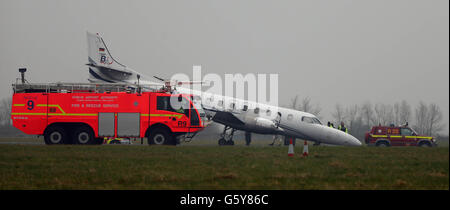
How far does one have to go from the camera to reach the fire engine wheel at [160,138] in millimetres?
29172

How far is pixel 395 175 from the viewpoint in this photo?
48.6 ft

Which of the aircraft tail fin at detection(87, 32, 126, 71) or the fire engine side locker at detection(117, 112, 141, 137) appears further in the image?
the aircraft tail fin at detection(87, 32, 126, 71)

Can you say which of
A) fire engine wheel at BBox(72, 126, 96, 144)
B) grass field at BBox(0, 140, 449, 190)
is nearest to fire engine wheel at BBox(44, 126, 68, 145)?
fire engine wheel at BBox(72, 126, 96, 144)

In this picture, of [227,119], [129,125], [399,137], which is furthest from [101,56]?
[399,137]

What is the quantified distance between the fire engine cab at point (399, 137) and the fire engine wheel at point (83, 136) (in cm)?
2340

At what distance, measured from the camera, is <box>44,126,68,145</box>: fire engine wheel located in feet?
96.2

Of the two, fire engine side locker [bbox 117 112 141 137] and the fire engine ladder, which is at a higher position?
the fire engine ladder

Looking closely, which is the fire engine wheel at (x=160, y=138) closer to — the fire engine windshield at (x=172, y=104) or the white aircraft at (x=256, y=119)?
the fire engine windshield at (x=172, y=104)

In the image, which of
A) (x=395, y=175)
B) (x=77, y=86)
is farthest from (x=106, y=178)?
(x=77, y=86)

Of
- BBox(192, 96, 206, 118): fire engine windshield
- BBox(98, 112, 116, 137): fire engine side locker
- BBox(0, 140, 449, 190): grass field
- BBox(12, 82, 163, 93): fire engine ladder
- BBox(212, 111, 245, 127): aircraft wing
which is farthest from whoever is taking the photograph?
BBox(212, 111, 245, 127): aircraft wing

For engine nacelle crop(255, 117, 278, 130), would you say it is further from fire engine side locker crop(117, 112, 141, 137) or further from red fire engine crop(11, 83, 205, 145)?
fire engine side locker crop(117, 112, 141, 137)

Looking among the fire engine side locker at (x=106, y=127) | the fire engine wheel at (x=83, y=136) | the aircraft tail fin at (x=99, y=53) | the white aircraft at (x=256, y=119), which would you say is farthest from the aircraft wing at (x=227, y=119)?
the aircraft tail fin at (x=99, y=53)

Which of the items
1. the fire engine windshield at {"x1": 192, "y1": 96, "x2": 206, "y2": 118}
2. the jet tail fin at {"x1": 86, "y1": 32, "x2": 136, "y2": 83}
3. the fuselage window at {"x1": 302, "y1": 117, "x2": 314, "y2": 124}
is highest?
the jet tail fin at {"x1": 86, "y1": 32, "x2": 136, "y2": 83}
